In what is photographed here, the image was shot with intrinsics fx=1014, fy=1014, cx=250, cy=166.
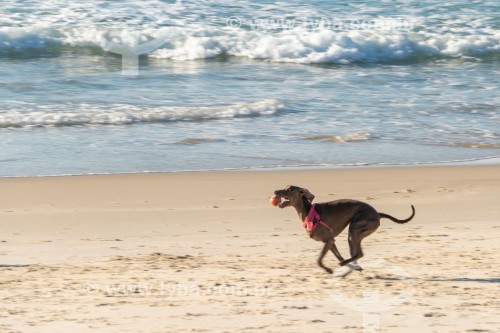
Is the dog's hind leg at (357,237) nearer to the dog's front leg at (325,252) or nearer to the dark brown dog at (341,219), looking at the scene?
the dark brown dog at (341,219)

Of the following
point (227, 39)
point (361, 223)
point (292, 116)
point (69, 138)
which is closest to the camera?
point (361, 223)

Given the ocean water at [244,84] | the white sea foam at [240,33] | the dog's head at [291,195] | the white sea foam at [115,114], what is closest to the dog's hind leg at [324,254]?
the dog's head at [291,195]

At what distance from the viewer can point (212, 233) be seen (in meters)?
7.12

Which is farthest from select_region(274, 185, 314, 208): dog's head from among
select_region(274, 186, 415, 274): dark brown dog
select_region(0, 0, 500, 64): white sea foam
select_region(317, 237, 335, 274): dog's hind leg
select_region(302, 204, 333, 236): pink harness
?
select_region(0, 0, 500, 64): white sea foam

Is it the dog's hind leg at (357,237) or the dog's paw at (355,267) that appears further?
the dog's paw at (355,267)

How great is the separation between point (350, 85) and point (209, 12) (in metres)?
6.34

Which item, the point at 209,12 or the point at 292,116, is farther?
the point at 209,12

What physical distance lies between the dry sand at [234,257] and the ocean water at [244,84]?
108 centimetres

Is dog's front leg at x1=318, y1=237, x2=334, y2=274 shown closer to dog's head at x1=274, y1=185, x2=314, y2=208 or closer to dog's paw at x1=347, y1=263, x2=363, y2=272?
dog's paw at x1=347, y1=263, x2=363, y2=272

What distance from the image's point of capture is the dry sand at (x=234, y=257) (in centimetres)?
509

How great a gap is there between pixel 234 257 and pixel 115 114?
6294 millimetres

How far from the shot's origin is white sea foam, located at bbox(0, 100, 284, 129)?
1198 cm

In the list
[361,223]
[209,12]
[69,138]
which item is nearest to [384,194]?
[361,223]

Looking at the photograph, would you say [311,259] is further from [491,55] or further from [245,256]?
[491,55]
